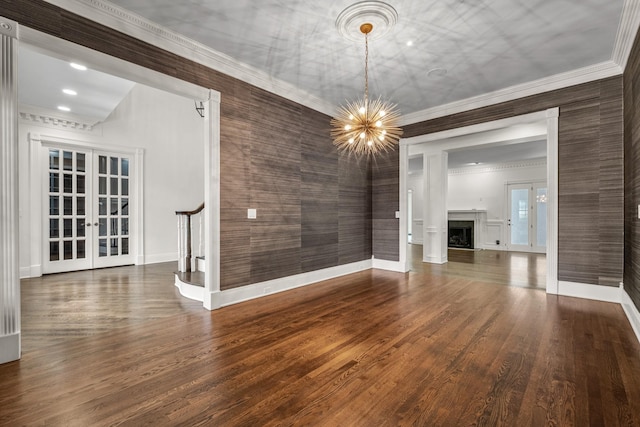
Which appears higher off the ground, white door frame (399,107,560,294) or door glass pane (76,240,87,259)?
white door frame (399,107,560,294)

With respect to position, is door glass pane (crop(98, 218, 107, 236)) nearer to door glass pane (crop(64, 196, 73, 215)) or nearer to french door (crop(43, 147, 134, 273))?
french door (crop(43, 147, 134, 273))

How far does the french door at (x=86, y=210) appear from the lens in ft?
18.1

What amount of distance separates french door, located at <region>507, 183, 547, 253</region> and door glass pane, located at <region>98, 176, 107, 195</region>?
11348 millimetres

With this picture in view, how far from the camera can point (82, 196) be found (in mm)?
5844

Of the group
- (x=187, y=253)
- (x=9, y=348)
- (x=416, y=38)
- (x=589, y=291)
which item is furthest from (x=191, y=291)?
(x=589, y=291)

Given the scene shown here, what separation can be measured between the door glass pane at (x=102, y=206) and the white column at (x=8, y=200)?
13.7ft

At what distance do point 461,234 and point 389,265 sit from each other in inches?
230

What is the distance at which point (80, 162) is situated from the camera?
5.87m

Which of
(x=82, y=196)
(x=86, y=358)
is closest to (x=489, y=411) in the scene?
(x=86, y=358)

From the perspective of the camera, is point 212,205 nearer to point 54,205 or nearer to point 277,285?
point 277,285

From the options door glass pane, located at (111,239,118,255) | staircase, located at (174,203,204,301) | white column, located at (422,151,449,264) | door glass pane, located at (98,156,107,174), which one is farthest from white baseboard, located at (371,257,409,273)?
door glass pane, located at (98,156,107,174)

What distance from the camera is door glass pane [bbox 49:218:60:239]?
5477 millimetres

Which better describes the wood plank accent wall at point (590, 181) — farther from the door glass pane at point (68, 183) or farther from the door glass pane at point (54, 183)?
the door glass pane at point (54, 183)

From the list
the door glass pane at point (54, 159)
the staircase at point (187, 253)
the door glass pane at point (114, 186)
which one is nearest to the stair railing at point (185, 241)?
the staircase at point (187, 253)
